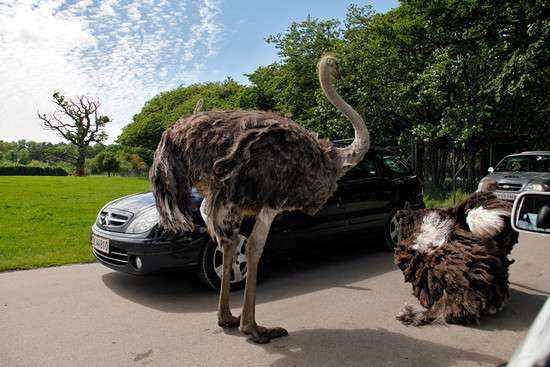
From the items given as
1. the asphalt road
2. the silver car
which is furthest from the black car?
the silver car

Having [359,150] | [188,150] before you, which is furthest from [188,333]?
[359,150]

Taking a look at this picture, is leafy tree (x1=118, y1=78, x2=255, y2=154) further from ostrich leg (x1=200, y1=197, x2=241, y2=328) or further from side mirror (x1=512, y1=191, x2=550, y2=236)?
side mirror (x1=512, y1=191, x2=550, y2=236)

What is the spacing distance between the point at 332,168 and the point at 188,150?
1257mm

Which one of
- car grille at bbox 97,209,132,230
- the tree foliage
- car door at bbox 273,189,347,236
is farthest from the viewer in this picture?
the tree foliage

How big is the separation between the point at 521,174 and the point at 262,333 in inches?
401

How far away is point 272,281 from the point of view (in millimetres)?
5570

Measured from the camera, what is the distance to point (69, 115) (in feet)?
189

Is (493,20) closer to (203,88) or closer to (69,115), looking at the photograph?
(203,88)

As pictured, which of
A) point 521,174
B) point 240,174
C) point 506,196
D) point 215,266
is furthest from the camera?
point 521,174

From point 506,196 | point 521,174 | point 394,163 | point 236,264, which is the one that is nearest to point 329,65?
point 236,264

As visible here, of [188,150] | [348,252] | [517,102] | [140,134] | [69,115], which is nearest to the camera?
[188,150]

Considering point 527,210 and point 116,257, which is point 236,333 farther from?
point 527,210

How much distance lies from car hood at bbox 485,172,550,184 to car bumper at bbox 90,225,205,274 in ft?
30.4

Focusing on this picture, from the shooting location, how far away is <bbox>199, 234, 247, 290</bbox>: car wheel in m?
4.89
